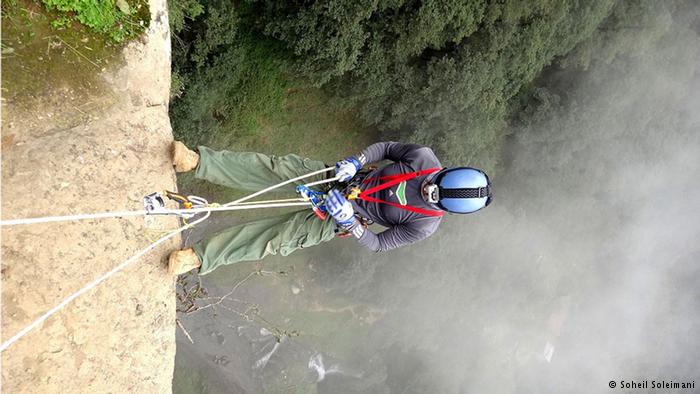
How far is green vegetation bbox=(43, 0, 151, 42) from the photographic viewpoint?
4.02m

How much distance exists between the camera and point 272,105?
10.5m

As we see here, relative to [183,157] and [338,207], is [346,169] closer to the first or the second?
[338,207]

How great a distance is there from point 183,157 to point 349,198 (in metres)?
1.75

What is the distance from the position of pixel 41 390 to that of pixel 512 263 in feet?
53.1

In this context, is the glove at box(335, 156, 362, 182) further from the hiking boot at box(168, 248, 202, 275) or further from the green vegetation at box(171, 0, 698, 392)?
the green vegetation at box(171, 0, 698, 392)

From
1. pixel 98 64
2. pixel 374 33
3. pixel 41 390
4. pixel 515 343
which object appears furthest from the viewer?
pixel 515 343

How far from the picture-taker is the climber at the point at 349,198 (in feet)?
14.8

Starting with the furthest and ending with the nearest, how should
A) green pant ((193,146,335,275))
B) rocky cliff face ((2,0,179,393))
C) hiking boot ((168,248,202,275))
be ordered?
green pant ((193,146,335,275)) < hiking boot ((168,248,202,275)) < rocky cliff face ((2,0,179,393))

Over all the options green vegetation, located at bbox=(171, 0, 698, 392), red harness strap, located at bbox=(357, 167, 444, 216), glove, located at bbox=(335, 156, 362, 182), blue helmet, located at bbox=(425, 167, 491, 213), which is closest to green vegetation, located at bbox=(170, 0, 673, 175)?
green vegetation, located at bbox=(171, 0, 698, 392)

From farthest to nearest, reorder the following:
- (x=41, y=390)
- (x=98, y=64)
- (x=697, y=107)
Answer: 1. (x=697, y=107)
2. (x=98, y=64)
3. (x=41, y=390)

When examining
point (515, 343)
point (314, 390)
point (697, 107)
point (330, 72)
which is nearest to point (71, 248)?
point (330, 72)

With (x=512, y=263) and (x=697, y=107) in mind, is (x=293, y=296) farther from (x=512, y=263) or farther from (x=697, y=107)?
(x=697, y=107)

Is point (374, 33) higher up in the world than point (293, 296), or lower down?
higher up

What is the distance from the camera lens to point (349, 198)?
502 cm
